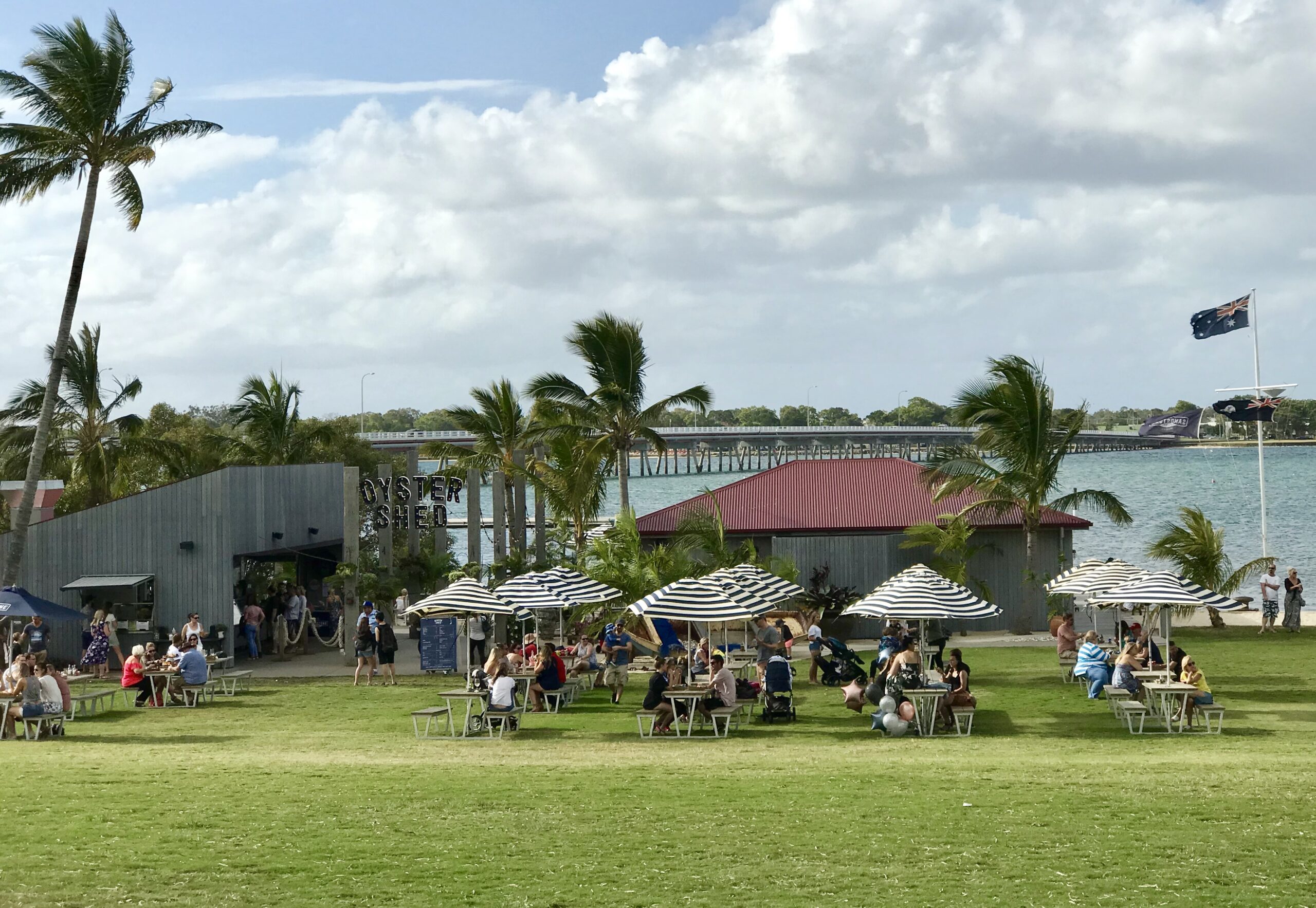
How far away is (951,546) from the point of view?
29.2 metres

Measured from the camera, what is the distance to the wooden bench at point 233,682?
2191cm

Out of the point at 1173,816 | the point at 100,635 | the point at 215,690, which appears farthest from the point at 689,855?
the point at 100,635

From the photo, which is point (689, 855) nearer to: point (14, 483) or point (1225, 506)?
point (14, 483)

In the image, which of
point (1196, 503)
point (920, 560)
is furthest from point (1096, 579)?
point (1196, 503)

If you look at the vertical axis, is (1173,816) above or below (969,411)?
below

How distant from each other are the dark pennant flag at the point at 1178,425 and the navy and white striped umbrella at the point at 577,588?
33.0 m

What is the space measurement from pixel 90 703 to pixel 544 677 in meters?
7.04

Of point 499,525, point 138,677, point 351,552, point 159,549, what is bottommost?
point 138,677

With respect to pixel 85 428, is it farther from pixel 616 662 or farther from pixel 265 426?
pixel 616 662

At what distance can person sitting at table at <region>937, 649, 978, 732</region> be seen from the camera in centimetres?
1659

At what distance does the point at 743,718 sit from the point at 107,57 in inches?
756

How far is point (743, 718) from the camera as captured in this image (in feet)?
60.0

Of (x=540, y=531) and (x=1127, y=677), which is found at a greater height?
(x=540, y=531)

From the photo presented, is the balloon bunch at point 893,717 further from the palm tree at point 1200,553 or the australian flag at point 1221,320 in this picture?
the australian flag at point 1221,320
